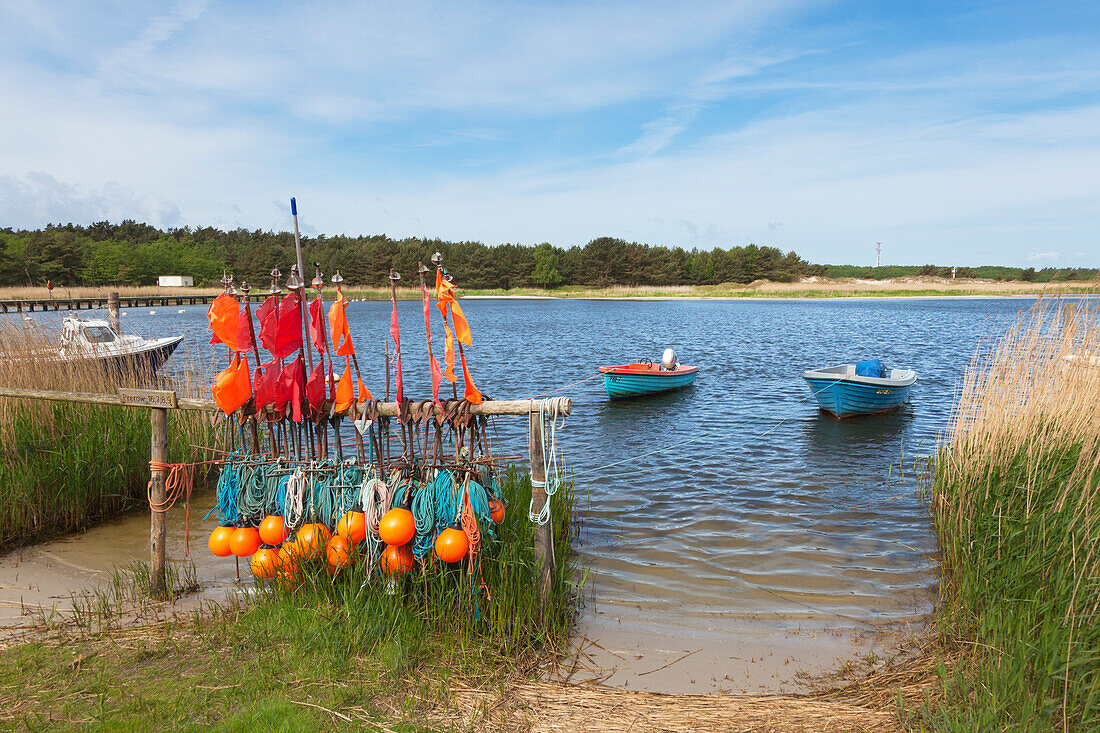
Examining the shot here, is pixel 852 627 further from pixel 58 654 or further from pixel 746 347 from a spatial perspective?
pixel 746 347

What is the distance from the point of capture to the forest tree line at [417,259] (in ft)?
283

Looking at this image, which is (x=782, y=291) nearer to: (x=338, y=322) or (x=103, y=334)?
(x=103, y=334)

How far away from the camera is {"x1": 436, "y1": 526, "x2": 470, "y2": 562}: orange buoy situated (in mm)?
4137

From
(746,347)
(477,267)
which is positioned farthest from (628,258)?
(746,347)

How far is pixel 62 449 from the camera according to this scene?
7.02 metres

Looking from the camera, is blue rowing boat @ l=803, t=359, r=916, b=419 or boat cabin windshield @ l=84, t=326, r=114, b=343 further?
boat cabin windshield @ l=84, t=326, r=114, b=343

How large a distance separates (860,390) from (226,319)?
531 inches

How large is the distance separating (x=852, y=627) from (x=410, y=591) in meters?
3.66

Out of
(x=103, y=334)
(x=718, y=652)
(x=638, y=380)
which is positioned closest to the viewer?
(x=718, y=652)

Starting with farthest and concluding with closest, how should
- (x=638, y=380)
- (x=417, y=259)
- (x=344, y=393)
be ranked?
(x=417, y=259) < (x=638, y=380) < (x=344, y=393)

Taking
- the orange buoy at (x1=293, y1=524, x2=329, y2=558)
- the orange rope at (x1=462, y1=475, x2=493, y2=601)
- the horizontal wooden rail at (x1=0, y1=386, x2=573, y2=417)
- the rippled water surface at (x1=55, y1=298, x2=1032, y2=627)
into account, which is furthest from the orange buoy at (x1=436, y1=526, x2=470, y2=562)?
the rippled water surface at (x1=55, y1=298, x2=1032, y2=627)

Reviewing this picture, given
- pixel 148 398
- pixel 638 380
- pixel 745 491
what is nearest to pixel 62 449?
pixel 148 398

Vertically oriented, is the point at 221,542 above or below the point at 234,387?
below

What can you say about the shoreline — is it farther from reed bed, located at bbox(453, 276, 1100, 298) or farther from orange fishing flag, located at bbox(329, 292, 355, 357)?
orange fishing flag, located at bbox(329, 292, 355, 357)
